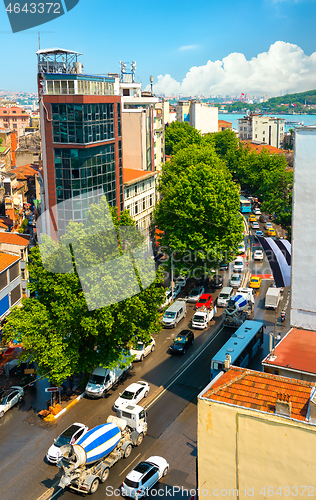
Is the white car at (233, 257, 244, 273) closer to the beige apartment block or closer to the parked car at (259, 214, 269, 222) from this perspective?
the parked car at (259, 214, 269, 222)

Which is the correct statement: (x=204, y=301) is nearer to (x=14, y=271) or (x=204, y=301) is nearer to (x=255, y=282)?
(x=255, y=282)

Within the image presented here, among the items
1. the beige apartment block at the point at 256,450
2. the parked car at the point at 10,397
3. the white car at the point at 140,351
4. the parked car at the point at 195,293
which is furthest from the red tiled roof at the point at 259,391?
the parked car at the point at 195,293

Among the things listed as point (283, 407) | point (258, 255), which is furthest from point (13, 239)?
point (283, 407)

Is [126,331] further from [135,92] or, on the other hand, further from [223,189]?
[135,92]

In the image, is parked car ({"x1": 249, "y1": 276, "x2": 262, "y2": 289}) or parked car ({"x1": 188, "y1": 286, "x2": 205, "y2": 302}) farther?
parked car ({"x1": 249, "y1": 276, "x2": 262, "y2": 289})

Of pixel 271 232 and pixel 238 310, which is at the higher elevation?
pixel 271 232

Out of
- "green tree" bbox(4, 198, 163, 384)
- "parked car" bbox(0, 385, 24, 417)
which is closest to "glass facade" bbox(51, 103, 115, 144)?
"green tree" bbox(4, 198, 163, 384)

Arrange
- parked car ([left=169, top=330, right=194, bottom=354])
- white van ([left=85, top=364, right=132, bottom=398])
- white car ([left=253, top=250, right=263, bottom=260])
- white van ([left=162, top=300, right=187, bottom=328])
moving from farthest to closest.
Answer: white car ([left=253, top=250, right=263, bottom=260]) < white van ([left=162, top=300, right=187, bottom=328]) < parked car ([left=169, top=330, right=194, bottom=354]) < white van ([left=85, top=364, right=132, bottom=398])
